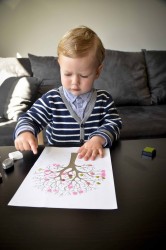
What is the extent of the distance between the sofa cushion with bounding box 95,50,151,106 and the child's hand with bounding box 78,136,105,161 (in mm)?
1395

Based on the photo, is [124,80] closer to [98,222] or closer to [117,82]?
[117,82]

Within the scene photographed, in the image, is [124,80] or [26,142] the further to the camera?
[124,80]

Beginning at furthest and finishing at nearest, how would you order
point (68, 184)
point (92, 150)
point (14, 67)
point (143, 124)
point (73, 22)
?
point (73, 22)
point (14, 67)
point (143, 124)
point (92, 150)
point (68, 184)

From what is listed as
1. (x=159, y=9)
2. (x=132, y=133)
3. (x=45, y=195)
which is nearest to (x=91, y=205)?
(x=45, y=195)

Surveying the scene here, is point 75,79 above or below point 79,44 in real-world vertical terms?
below

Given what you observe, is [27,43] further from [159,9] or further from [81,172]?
[81,172]

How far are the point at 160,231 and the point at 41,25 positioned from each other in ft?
7.66

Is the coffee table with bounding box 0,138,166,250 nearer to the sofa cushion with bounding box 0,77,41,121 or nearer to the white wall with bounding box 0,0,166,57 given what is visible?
the sofa cushion with bounding box 0,77,41,121

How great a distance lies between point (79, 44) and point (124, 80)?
1.41 meters

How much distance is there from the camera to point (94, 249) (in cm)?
37

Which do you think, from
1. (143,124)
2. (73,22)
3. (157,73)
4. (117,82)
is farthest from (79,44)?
(73,22)

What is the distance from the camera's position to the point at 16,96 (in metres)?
1.77

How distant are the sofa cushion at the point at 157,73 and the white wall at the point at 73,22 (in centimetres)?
34

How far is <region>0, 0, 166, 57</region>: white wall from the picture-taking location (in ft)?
7.57
